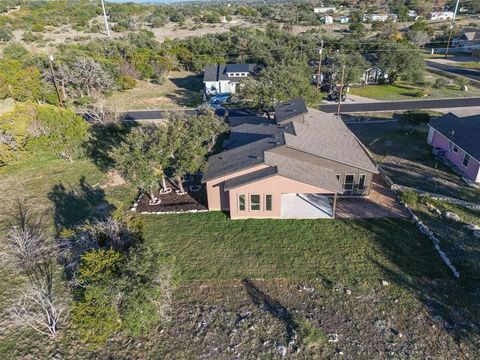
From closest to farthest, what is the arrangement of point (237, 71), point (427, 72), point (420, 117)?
point (420, 117) → point (237, 71) → point (427, 72)

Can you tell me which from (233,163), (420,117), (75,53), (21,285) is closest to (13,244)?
(21,285)

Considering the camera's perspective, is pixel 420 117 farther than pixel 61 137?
Yes

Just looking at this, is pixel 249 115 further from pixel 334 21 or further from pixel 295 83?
pixel 334 21

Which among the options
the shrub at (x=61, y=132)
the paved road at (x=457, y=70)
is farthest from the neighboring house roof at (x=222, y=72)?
the paved road at (x=457, y=70)

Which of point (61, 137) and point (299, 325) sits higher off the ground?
point (61, 137)

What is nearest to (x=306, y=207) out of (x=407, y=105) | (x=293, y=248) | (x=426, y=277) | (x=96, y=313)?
(x=293, y=248)

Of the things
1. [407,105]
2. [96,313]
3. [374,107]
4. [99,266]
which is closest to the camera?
[96,313]

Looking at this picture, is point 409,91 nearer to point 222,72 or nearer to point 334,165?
point 222,72
